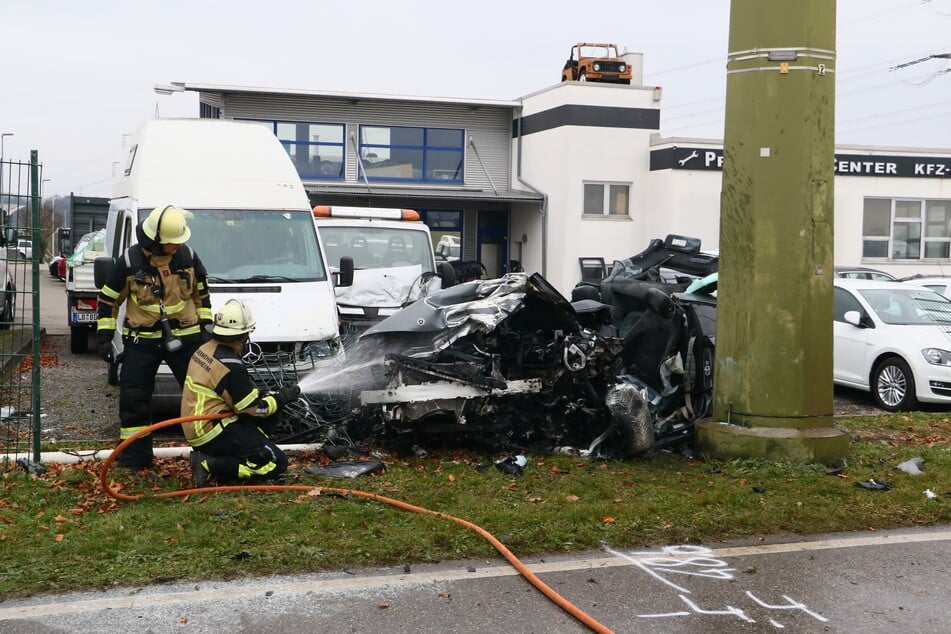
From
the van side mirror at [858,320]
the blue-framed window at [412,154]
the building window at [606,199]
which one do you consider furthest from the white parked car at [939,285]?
the blue-framed window at [412,154]

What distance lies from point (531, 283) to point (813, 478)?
253cm

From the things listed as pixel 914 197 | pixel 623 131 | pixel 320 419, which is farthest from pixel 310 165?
pixel 320 419

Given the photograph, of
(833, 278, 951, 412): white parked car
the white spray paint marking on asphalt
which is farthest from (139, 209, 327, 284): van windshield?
(833, 278, 951, 412): white parked car

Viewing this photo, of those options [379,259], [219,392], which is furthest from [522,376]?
[379,259]

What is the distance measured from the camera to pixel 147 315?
24.1 feet

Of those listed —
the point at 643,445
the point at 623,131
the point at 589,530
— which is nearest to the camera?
the point at 589,530

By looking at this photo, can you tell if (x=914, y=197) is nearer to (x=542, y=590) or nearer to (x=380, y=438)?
(x=380, y=438)

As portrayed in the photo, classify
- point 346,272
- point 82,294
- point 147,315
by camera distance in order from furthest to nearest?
point 82,294, point 346,272, point 147,315

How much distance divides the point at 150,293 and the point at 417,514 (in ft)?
9.24

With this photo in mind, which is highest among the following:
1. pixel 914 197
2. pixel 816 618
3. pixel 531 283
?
pixel 914 197

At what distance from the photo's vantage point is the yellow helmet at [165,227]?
723 centimetres

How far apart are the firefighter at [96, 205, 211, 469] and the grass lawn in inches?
16.8

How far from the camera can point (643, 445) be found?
297 inches

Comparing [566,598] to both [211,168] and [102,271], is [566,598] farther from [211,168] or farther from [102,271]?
[211,168]
